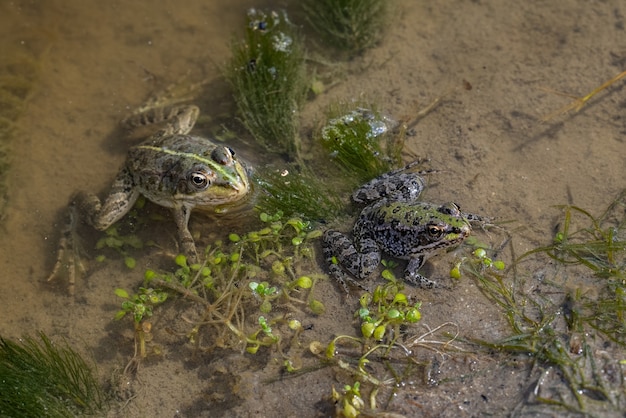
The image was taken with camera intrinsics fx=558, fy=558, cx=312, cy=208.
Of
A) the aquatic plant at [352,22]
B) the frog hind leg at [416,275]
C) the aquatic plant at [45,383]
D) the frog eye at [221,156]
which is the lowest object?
the aquatic plant at [45,383]

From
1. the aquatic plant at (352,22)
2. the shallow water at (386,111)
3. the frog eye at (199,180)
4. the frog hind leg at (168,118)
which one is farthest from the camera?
the aquatic plant at (352,22)

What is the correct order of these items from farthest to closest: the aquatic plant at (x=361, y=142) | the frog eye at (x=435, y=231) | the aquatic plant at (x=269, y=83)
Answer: the aquatic plant at (x=269, y=83) → the aquatic plant at (x=361, y=142) → the frog eye at (x=435, y=231)

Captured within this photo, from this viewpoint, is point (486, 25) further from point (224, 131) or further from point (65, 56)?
point (65, 56)

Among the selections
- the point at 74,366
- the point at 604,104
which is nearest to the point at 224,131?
the point at 74,366

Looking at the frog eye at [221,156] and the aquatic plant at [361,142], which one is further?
the aquatic plant at [361,142]

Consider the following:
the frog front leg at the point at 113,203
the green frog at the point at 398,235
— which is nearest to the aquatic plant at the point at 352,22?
the green frog at the point at 398,235

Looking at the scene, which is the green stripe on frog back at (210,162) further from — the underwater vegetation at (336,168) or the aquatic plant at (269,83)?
the aquatic plant at (269,83)

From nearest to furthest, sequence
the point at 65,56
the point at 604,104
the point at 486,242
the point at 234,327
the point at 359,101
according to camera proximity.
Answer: the point at 234,327 < the point at 486,242 < the point at 604,104 < the point at 359,101 < the point at 65,56
